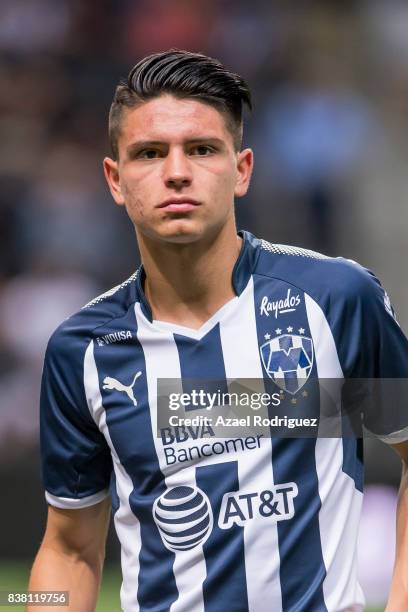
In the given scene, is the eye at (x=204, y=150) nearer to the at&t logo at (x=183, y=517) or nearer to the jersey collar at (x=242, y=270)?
the jersey collar at (x=242, y=270)

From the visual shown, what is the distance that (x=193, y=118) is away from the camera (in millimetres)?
2945

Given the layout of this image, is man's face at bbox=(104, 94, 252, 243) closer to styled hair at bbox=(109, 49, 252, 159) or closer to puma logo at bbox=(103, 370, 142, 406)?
styled hair at bbox=(109, 49, 252, 159)

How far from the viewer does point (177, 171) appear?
284cm

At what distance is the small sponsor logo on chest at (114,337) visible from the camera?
121 inches

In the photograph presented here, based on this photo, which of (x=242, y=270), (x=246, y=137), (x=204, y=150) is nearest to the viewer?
(x=204, y=150)

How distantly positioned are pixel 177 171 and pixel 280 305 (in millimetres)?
429

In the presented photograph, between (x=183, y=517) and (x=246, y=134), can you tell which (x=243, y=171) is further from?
(x=246, y=134)

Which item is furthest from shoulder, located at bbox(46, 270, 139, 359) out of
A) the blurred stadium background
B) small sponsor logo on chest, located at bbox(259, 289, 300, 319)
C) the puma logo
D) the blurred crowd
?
the blurred crowd

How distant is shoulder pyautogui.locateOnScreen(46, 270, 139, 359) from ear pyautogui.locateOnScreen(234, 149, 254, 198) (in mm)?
364

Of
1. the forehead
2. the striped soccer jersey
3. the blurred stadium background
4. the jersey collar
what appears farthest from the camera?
the blurred stadium background

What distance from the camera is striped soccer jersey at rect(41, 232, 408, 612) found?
2.81 metres

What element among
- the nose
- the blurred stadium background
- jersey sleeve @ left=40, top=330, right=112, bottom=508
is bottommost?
jersey sleeve @ left=40, top=330, right=112, bottom=508

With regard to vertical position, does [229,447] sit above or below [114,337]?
below

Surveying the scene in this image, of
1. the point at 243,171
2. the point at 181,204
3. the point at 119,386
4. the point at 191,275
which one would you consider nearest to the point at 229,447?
the point at 119,386
